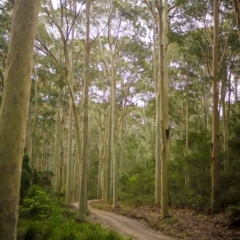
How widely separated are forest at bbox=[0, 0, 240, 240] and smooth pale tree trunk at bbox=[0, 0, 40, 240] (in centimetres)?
1

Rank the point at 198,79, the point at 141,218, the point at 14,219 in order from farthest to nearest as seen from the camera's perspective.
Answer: the point at 198,79, the point at 141,218, the point at 14,219

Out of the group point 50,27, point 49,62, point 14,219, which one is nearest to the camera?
point 14,219

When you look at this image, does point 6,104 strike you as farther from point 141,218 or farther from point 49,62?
point 49,62

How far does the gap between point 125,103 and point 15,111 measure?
76.8 feet

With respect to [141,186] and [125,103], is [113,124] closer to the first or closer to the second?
[141,186]

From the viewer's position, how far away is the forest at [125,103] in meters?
3.83

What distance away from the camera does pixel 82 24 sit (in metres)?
20.5

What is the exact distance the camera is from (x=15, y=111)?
3674 mm

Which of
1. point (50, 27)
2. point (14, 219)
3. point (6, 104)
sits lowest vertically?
point (14, 219)

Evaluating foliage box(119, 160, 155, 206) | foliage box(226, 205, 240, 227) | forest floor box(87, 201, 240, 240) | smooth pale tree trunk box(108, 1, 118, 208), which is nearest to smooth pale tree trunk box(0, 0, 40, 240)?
forest floor box(87, 201, 240, 240)

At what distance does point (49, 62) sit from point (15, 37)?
19.8 meters

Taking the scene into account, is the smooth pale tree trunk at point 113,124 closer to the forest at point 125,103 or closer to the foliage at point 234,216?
the forest at point 125,103

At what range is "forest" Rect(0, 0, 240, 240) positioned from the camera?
3.83 meters

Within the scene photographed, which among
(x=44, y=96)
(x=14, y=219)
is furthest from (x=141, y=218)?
(x=44, y=96)
